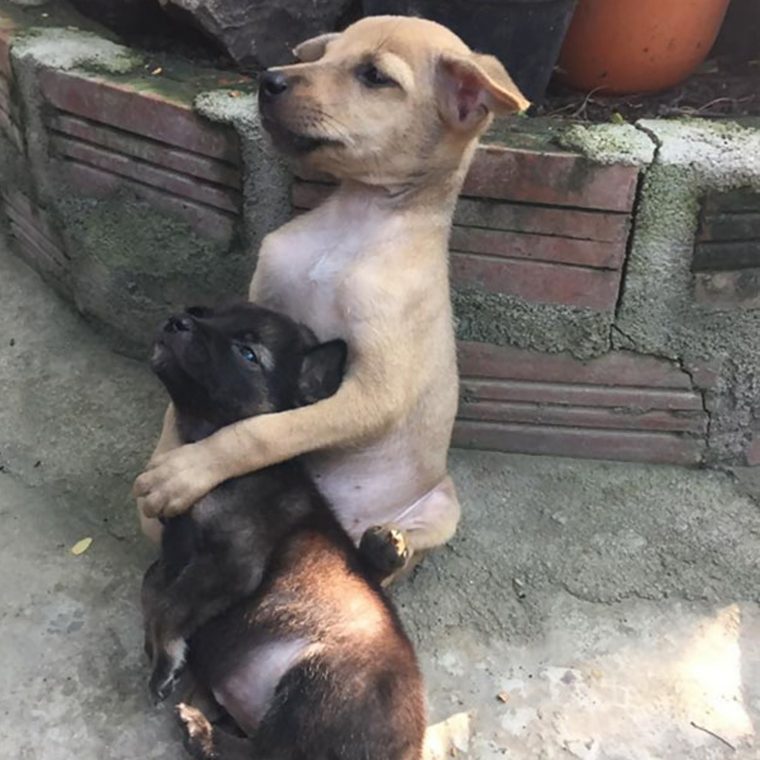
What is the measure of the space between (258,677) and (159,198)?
186cm

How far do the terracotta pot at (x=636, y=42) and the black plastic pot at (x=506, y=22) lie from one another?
1.10 feet

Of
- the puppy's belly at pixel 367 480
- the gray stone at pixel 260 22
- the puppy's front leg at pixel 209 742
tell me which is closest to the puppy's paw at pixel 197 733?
the puppy's front leg at pixel 209 742

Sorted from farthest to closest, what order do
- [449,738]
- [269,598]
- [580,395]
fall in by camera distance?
[580,395]
[449,738]
[269,598]

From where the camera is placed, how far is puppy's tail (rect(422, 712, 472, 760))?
2745 mm

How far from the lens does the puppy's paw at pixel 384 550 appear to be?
9.46 ft

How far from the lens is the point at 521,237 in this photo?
11.3 ft

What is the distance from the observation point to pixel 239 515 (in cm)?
277

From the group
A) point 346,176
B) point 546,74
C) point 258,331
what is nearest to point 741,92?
point 546,74

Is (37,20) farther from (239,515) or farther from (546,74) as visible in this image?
(239,515)

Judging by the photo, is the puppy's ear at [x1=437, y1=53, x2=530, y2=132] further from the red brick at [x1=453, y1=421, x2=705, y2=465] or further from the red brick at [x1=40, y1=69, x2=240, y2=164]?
the red brick at [x1=453, y1=421, x2=705, y2=465]

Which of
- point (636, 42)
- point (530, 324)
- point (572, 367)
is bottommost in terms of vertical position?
point (572, 367)

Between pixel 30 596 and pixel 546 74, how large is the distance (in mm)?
2478

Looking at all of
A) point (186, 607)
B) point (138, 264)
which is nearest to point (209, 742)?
point (186, 607)

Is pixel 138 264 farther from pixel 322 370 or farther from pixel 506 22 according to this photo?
pixel 506 22
